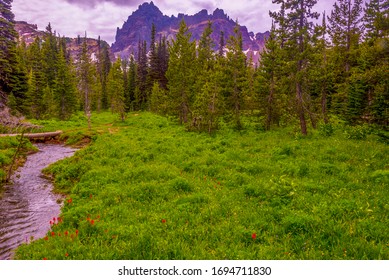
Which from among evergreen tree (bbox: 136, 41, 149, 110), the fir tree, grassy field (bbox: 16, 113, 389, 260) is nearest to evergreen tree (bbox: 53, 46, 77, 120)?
the fir tree

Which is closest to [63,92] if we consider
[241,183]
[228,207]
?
[241,183]

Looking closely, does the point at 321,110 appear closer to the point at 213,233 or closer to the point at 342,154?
the point at 342,154

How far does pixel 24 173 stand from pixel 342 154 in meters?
20.8

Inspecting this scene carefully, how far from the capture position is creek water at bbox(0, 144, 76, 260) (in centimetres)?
881

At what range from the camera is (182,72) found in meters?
34.9

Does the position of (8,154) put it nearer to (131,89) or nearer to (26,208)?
(26,208)

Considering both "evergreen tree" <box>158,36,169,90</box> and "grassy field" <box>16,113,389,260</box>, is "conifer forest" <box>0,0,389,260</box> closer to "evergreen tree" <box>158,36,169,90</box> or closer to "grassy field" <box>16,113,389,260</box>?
"grassy field" <box>16,113,389,260</box>

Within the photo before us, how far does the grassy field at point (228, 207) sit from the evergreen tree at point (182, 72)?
67.1 ft

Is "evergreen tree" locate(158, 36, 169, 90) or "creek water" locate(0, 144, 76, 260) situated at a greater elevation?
"evergreen tree" locate(158, 36, 169, 90)

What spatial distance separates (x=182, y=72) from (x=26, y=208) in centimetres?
2737

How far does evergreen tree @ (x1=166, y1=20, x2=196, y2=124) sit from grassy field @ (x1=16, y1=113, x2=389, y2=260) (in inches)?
805

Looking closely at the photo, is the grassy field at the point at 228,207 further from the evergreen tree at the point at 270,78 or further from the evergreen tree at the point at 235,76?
the evergreen tree at the point at 235,76

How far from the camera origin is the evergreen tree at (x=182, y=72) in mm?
34875
